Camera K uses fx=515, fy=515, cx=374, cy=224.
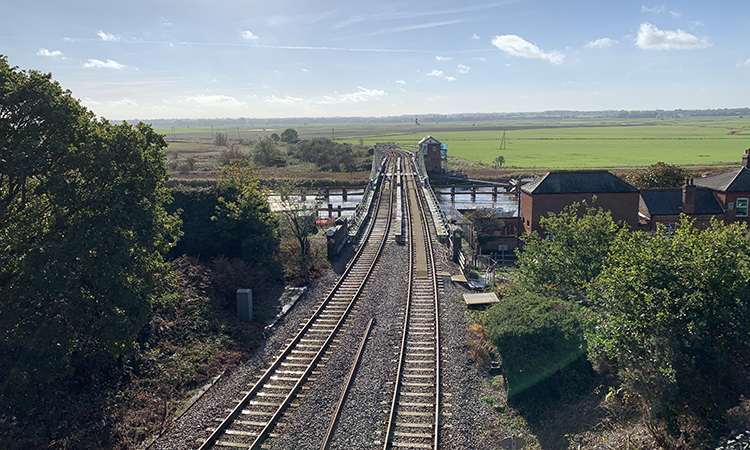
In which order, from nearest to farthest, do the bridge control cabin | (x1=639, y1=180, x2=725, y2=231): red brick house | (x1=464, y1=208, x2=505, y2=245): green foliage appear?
(x1=464, y1=208, x2=505, y2=245): green foliage < (x1=639, y1=180, x2=725, y2=231): red brick house < the bridge control cabin

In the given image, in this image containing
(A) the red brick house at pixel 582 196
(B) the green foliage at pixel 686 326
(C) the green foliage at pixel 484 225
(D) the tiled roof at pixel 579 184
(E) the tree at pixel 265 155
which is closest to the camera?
(B) the green foliage at pixel 686 326

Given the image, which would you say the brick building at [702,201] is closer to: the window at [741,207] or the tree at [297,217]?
the window at [741,207]

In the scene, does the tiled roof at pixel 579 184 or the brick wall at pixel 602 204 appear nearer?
the brick wall at pixel 602 204

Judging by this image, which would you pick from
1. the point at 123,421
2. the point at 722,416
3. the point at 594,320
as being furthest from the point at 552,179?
the point at 123,421

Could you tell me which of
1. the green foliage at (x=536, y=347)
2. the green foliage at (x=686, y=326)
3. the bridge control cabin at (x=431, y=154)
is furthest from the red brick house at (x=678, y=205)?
the bridge control cabin at (x=431, y=154)

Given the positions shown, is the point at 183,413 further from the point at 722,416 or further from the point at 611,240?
the point at 611,240

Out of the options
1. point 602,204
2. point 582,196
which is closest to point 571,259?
point 582,196

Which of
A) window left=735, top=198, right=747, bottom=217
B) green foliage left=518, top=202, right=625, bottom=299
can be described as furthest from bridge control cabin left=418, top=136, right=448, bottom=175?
green foliage left=518, top=202, right=625, bottom=299

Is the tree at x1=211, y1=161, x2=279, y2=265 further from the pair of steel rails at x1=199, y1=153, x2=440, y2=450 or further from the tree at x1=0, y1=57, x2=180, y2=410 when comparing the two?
the tree at x1=0, y1=57, x2=180, y2=410
